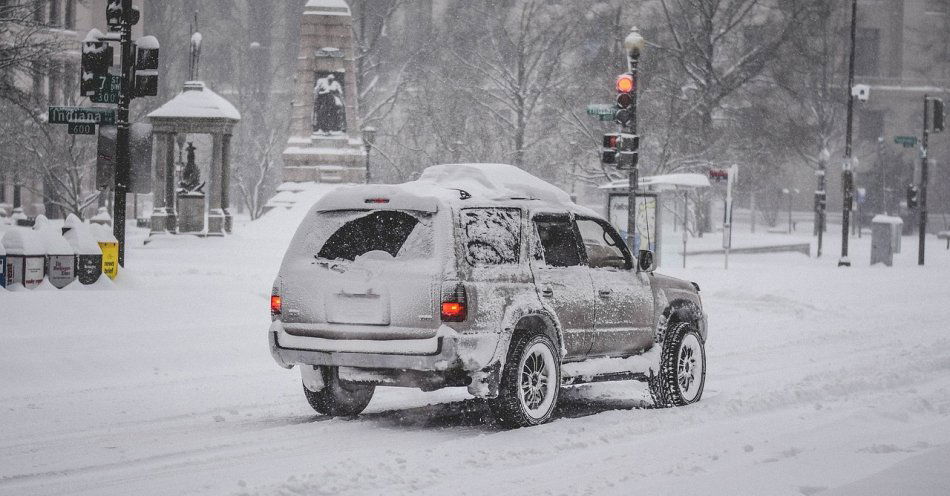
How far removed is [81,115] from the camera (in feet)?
55.2

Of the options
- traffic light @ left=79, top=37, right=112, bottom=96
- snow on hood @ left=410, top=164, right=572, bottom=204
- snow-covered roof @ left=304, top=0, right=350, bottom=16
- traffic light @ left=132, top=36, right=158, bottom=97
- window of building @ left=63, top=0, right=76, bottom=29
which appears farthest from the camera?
window of building @ left=63, top=0, right=76, bottom=29

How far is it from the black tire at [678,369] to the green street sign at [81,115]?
27.8 ft

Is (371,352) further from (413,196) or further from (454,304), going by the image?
(413,196)

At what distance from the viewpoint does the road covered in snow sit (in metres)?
7.81

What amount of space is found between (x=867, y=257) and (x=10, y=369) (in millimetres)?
36438

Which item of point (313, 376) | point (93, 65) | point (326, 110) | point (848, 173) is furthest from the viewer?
point (326, 110)

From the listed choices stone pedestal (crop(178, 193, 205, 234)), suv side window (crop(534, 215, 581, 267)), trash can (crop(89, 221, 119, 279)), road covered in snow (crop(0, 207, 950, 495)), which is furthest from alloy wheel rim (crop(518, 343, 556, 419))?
stone pedestal (crop(178, 193, 205, 234))

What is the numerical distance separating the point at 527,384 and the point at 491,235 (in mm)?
1125

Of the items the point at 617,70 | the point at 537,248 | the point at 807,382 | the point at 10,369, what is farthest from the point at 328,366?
the point at 617,70

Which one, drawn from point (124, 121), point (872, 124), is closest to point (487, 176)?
point (124, 121)

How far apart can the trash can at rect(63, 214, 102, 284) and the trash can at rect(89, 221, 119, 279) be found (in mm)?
114

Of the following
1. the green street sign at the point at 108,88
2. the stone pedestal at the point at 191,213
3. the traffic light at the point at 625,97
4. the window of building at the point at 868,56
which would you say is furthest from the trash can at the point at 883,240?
the window of building at the point at 868,56

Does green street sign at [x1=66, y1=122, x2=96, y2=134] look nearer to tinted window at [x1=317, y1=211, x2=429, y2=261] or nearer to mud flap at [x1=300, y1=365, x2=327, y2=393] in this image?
mud flap at [x1=300, y1=365, x2=327, y2=393]

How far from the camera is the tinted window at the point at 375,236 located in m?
9.63
